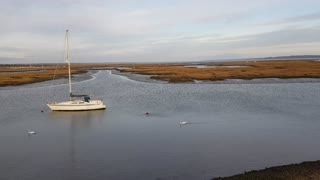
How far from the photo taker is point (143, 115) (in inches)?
1232

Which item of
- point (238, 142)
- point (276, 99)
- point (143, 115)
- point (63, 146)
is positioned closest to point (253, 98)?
point (276, 99)

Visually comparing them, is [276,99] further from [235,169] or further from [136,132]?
[235,169]

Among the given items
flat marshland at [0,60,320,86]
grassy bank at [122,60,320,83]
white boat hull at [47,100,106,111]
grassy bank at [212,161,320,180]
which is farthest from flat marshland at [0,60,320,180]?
grassy bank at [122,60,320,83]

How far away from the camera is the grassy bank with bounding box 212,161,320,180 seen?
14516 millimetres

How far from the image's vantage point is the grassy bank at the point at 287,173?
47.6 feet

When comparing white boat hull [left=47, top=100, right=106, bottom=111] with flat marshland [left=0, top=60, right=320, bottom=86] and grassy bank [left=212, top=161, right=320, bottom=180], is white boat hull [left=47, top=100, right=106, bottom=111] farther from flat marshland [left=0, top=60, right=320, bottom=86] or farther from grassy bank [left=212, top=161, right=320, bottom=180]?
flat marshland [left=0, top=60, right=320, bottom=86]

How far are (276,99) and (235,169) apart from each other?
25.6 m

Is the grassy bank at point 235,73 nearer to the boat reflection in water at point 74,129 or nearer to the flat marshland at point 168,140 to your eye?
the flat marshland at point 168,140

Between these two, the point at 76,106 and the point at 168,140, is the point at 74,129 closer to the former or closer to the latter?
the point at 168,140

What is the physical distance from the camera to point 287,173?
49.3 ft

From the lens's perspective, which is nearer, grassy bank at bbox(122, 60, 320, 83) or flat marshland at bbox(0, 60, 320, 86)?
flat marshland at bbox(0, 60, 320, 86)

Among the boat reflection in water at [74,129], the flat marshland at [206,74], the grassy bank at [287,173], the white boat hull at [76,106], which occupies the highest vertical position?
the flat marshland at [206,74]

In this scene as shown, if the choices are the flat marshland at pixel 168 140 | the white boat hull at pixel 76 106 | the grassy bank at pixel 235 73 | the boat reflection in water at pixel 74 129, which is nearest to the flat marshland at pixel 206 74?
the grassy bank at pixel 235 73

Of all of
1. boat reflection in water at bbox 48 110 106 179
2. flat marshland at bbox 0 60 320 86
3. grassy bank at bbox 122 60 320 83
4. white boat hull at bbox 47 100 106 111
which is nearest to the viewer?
boat reflection in water at bbox 48 110 106 179
